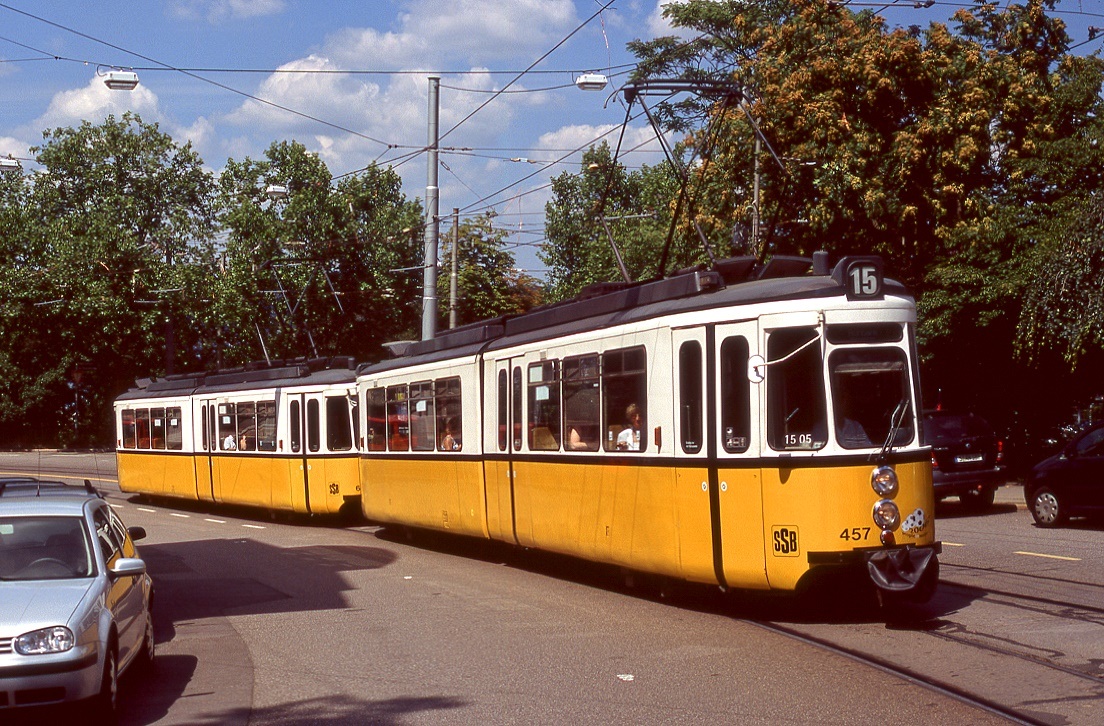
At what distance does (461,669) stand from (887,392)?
13.2 ft

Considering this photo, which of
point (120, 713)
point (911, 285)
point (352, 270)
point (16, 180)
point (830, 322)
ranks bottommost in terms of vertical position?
point (120, 713)

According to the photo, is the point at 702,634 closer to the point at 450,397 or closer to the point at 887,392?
the point at 887,392

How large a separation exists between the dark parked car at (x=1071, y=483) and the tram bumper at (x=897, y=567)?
28.8 feet

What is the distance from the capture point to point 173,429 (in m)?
29.6

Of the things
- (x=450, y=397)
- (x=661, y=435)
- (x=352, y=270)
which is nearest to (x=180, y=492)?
A: (x=450, y=397)

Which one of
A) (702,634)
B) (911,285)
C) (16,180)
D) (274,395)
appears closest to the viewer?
(702,634)

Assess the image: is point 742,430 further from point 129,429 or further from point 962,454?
point 129,429

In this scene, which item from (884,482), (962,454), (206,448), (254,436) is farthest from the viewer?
(206,448)

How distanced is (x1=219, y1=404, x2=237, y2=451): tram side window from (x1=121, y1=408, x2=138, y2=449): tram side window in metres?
5.55

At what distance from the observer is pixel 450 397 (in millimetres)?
17578

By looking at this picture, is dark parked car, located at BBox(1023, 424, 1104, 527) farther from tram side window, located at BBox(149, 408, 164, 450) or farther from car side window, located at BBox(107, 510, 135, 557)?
tram side window, located at BBox(149, 408, 164, 450)

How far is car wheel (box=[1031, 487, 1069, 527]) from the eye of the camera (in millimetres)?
19016

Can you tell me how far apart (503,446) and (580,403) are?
2172 millimetres

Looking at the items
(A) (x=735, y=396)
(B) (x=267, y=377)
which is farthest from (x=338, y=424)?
(A) (x=735, y=396)
